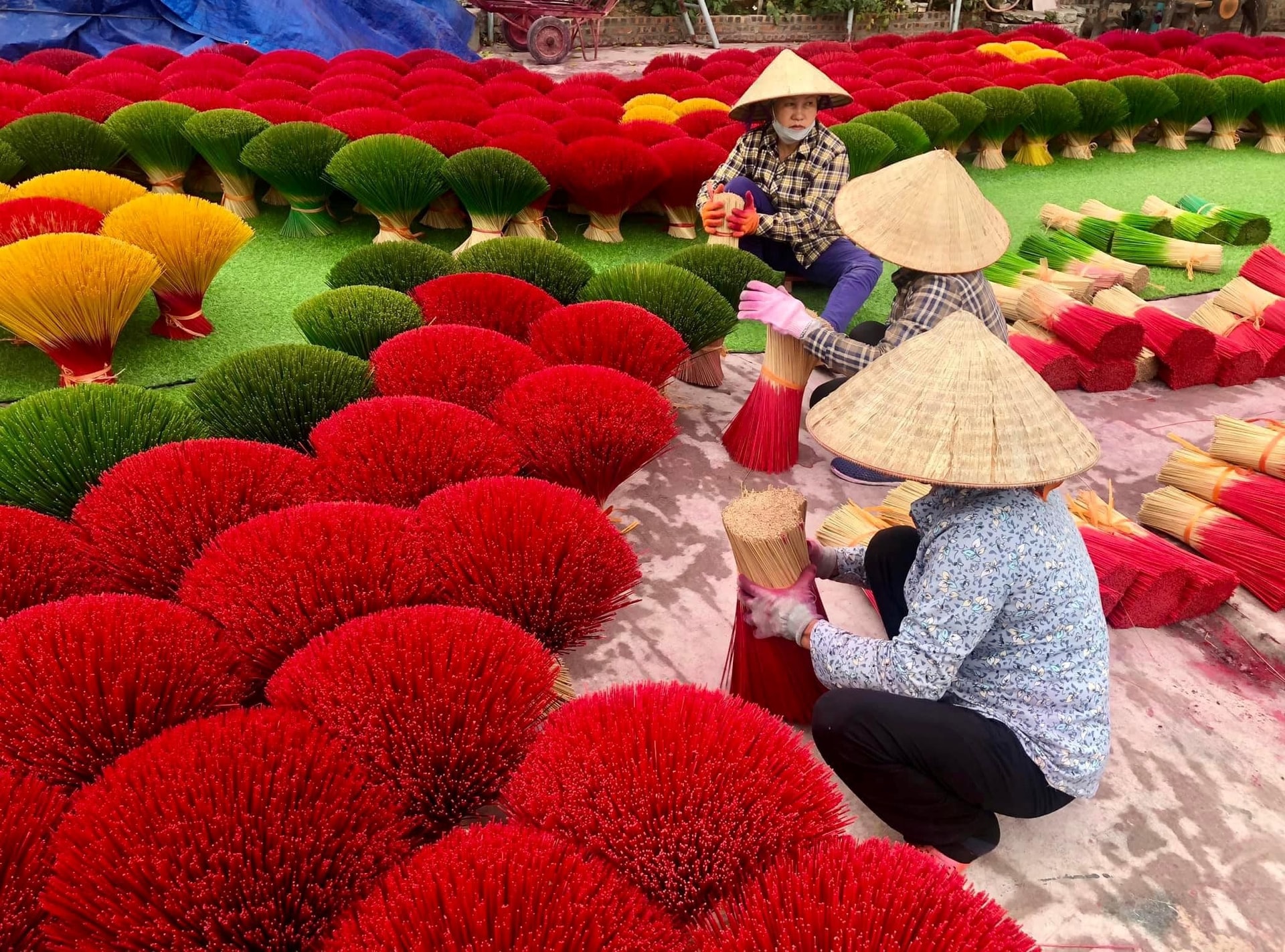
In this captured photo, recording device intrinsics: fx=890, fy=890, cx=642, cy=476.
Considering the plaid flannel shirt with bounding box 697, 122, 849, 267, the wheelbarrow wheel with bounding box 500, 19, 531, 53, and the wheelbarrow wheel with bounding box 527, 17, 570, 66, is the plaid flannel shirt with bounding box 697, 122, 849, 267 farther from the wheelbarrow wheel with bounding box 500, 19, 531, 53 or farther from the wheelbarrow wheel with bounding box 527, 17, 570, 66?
the wheelbarrow wheel with bounding box 500, 19, 531, 53

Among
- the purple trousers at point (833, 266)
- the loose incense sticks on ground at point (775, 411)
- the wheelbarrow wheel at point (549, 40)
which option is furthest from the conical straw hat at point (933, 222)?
the wheelbarrow wheel at point (549, 40)

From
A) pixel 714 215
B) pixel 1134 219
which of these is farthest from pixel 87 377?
pixel 1134 219

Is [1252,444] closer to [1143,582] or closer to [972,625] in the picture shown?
[1143,582]

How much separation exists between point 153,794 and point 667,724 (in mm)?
547

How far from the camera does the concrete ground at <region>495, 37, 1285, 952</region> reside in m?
1.35

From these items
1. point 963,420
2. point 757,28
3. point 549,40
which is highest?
point 757,28

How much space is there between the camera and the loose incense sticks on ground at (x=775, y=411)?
2.40 m

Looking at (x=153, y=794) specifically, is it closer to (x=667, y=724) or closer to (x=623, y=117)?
(x=667, y=724)

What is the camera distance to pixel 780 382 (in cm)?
243

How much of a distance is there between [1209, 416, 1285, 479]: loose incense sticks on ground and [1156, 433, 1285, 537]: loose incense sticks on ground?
20 millimetres

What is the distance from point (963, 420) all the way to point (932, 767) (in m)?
0.51

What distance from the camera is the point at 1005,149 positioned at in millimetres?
5734

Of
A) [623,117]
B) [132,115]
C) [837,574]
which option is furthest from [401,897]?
[623,117]

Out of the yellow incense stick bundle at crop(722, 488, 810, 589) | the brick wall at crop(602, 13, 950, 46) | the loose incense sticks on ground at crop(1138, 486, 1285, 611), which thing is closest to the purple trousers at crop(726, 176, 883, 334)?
the loose incense sticks on ground at crop(1138, 486, 1285, 611)
